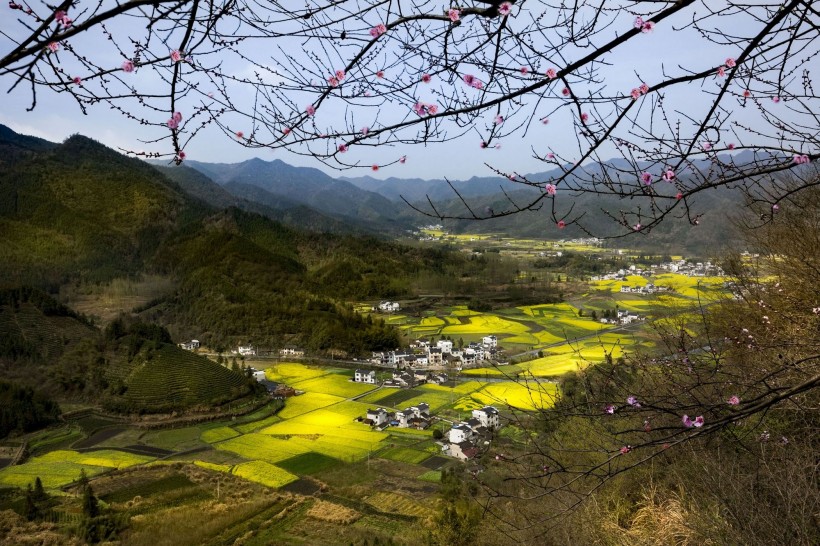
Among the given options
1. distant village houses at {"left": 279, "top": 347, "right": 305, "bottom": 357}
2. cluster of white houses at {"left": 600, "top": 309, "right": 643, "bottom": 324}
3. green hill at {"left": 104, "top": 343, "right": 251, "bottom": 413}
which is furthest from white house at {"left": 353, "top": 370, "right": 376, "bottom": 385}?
cluster of white houses at {"left": 600, "top": 309, "right": 643, "bottom": 324}

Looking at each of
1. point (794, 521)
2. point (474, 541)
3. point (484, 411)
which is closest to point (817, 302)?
point (794, 521)

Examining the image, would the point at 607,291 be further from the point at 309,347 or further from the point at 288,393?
the point at 288,393

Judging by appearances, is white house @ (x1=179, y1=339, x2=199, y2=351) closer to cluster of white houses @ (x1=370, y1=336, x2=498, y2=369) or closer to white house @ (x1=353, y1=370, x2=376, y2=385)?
cluster of white houses @ (x1=370, y1=336, x2=498, y2=369)

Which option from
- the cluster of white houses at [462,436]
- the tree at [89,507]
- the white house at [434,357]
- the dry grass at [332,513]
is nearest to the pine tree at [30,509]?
the tree at [89,507]

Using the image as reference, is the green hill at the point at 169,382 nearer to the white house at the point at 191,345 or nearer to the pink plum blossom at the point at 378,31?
the white house at the point at 191,345

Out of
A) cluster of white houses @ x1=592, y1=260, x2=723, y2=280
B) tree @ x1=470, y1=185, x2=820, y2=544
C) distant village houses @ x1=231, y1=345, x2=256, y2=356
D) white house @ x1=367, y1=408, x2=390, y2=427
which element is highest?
tree @ x1=470, y1=185, x2=820, y2=544

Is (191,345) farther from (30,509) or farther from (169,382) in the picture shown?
(30,509)
